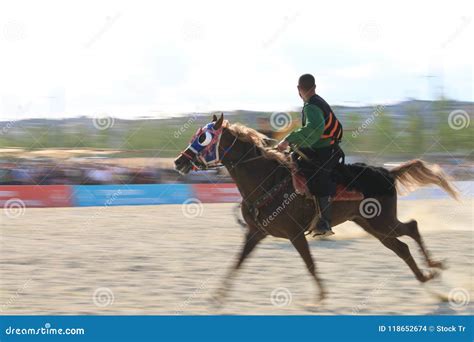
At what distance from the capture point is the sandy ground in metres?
7.27

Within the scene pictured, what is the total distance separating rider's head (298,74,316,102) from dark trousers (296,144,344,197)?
1.96 feet

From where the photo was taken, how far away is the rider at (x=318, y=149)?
728 cm

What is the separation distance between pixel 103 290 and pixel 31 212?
9.40 meters

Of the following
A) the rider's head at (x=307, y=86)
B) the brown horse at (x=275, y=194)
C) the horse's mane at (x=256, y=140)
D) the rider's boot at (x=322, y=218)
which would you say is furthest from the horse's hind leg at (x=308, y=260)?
the rider's head at (x=307, y=86)

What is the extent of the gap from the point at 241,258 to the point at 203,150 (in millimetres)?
1247

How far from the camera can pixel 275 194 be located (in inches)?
289

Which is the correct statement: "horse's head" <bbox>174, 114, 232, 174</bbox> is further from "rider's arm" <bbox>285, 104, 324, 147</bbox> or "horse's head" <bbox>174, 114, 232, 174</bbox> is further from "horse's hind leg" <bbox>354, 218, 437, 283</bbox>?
"horse's hind leg" <bbox>354, 218, 437, 283</bbox>

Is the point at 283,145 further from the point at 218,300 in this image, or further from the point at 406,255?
the point at 406,255

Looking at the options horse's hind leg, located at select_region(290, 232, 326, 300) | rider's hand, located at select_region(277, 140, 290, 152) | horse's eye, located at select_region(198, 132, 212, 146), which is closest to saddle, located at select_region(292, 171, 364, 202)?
rider's hand, located at select_region(277, 140, 290, 152)

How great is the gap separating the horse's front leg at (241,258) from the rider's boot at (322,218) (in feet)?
1.97

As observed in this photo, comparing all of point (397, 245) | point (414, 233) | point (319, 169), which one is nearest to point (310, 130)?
point (319, 169)

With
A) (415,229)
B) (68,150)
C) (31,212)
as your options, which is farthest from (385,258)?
(68,150)

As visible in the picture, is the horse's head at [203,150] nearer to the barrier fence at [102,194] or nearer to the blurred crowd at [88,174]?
the barrier fence at [102,194]

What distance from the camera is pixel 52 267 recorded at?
944 centimetres
